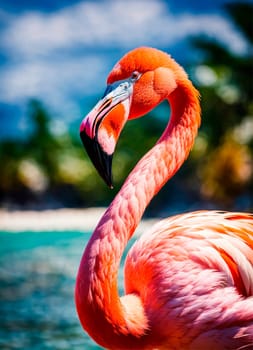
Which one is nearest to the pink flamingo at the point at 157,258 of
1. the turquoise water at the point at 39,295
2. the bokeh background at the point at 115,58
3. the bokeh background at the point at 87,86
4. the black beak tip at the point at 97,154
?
the black beak tip at the point at 97,154

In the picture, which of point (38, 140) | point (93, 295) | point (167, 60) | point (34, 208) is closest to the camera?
point (93, 295)

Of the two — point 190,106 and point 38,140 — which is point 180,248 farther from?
point 38,140

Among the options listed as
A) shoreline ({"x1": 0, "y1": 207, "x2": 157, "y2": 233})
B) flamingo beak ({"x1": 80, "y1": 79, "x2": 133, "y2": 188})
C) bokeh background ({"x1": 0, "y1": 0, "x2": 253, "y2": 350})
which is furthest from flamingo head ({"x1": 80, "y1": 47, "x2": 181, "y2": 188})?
bokeh background ({"x1": 0, "y1": 0, "x2": 253, "y2": 350})

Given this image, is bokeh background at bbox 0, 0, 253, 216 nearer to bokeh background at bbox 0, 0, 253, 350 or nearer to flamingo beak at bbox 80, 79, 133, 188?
bokeh background at bbox 0, 0, 253, 350

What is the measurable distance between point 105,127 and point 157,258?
375mm

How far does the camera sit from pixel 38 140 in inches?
454

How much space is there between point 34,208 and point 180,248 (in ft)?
28.4

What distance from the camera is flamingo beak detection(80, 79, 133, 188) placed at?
5.28ft

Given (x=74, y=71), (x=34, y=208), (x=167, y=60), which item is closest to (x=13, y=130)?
(x=74, y=71)

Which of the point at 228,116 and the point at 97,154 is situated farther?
the point at 228,116

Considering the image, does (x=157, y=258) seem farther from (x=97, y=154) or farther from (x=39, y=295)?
(x=39, y=295)

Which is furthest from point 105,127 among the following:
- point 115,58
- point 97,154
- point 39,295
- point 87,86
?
point 87,86

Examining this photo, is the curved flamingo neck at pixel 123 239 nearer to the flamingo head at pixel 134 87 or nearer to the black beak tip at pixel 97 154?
the flamingo head at pixel 134 87

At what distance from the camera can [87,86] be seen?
38.9 feet
